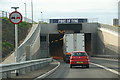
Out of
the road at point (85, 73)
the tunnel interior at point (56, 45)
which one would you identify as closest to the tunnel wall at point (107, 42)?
the tunnel interior at point (56, 45)

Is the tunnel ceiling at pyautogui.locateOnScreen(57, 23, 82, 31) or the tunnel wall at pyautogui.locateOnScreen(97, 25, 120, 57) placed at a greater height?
the tunnel ceiling at pyautogui.locateOnScreen(57, 23, 82, 31)

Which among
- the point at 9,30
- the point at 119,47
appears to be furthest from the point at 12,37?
the point at 119,47

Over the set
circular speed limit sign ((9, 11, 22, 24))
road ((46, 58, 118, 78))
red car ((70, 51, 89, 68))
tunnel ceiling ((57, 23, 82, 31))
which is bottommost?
road ((46, 58, 118, 78))

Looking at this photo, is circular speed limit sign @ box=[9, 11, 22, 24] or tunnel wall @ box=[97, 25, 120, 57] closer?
circular speed limit sign @ box=[9, 11, 22, 24]

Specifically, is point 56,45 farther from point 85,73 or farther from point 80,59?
point 85,73

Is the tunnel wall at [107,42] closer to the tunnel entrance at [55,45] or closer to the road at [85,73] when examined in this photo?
the tunnel entrance at [55,45]

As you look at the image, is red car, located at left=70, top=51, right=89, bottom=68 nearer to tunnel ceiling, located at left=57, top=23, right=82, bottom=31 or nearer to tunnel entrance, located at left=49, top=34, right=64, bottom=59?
tunnel ceiling, located at left=57, top=23, right=82, bottom=31

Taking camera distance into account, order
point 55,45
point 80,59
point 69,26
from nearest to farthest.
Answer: point 80,59
point 69,26
point 55,45

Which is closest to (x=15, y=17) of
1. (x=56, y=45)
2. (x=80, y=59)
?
(x=80, y=59)

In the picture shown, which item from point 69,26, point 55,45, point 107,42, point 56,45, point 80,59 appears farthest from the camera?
point 55,45

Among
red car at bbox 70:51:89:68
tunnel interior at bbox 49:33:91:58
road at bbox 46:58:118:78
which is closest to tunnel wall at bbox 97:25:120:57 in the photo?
tunnel interior at bbox 49:33:91:58

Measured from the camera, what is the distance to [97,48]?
7112cm

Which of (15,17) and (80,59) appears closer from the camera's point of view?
(15,17)

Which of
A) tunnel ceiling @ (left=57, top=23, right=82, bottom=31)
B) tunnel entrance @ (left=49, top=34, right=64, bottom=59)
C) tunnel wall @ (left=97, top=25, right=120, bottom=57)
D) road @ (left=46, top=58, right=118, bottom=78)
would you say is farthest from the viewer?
tunnel entrance @ (left=49, top=34, right=64, bottom=59)
